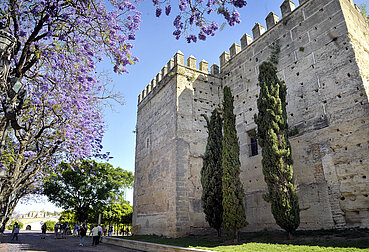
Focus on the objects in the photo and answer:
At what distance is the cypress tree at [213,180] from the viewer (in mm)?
9109

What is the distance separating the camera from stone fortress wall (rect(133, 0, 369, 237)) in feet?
25.1

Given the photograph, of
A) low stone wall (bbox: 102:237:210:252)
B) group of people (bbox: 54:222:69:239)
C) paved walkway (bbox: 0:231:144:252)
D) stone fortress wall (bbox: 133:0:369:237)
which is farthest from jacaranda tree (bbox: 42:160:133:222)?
low stone wall (bbox: 102:237:210:252)

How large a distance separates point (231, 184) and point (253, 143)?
3.71m

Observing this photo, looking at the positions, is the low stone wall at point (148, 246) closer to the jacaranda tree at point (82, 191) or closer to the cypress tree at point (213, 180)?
the cypress tree at point (213, 180)

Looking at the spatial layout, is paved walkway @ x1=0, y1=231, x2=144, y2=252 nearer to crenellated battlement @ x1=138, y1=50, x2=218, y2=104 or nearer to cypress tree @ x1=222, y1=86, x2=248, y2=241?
cypress tree @ x1=222, y1=86, x2=248, y2=241

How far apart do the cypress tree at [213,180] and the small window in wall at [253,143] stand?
220cm

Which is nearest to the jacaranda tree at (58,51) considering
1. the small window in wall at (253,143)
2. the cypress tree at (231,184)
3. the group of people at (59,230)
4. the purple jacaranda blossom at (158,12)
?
the purple jacaranda blossom at (158,12)

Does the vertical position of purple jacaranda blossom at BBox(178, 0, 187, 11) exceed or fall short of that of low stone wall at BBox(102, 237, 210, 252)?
it exceeds it

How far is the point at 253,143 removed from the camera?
11227 millimetres

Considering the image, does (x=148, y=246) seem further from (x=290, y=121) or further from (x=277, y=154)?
(x=290, y=121)

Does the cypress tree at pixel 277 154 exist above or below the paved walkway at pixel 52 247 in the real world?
above

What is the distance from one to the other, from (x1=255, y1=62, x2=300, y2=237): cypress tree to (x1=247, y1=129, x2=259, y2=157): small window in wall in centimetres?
285

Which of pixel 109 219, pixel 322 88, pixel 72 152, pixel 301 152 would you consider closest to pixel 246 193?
pixel 301 152

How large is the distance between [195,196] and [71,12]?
8.51 metres
